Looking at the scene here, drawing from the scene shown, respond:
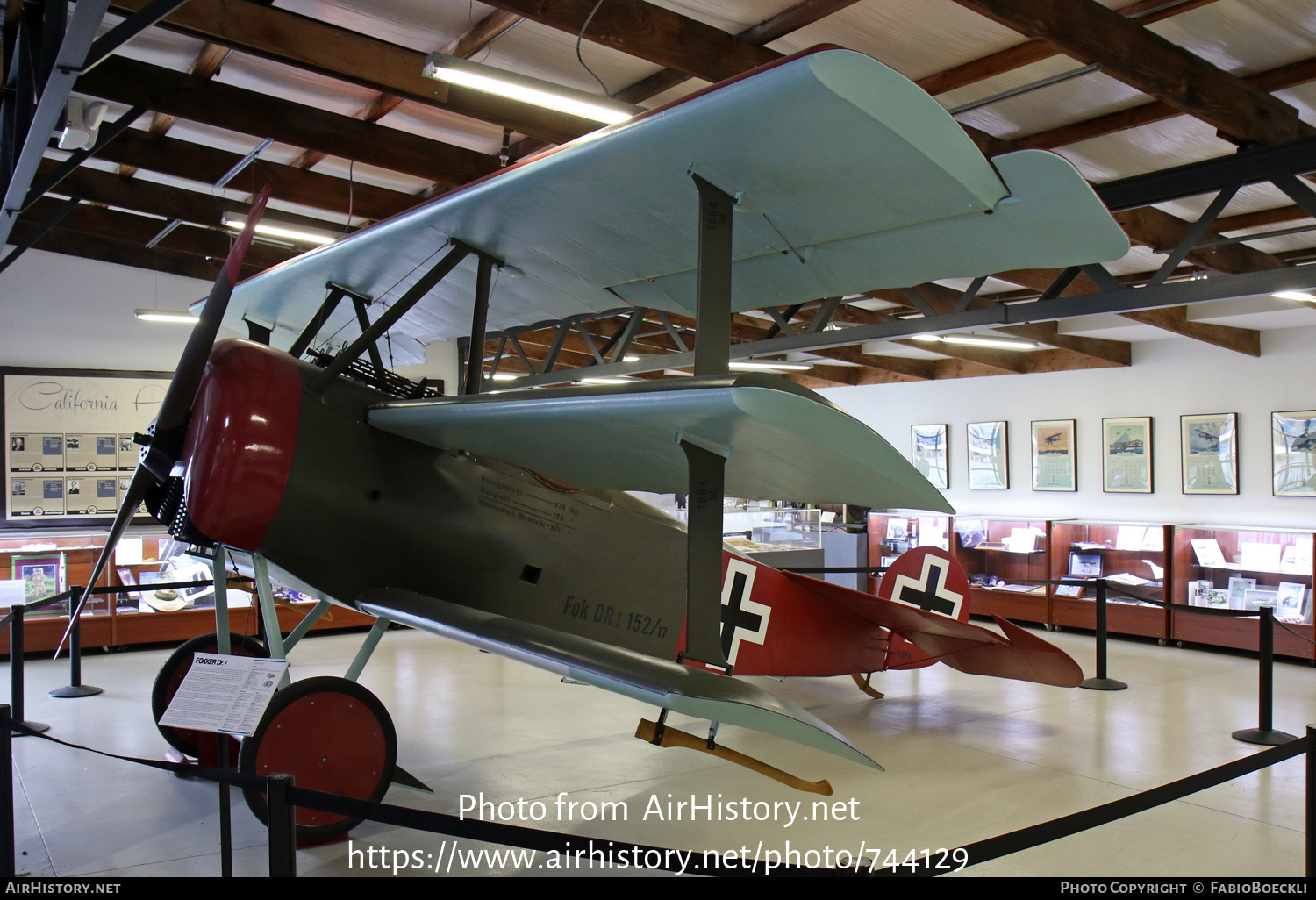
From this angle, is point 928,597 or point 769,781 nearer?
point 769,781

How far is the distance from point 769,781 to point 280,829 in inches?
124

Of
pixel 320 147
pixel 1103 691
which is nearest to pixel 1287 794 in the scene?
pixel 1103 691

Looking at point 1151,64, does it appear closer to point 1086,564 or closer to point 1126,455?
point 1086,564

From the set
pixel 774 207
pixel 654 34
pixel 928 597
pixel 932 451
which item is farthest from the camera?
pixel 932 451

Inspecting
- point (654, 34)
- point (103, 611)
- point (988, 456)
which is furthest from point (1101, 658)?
point (103, 611)

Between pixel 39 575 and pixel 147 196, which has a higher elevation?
pixel 147 196

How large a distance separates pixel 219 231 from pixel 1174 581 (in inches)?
448

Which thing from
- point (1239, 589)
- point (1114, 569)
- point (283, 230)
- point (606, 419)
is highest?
point (283, 230)

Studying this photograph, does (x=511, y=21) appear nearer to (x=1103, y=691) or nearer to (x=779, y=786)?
(x=779, y=786)

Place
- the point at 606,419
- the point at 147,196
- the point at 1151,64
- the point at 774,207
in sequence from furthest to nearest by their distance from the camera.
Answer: the point at 147,196 < the point at 1151,64 < the point at 774,207 < the point at 606,419

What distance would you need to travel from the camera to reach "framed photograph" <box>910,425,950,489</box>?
525 inches

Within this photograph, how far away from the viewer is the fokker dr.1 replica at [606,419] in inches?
→ 87.8

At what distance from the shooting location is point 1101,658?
693 centimetres

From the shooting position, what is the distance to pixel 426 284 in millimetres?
3436
